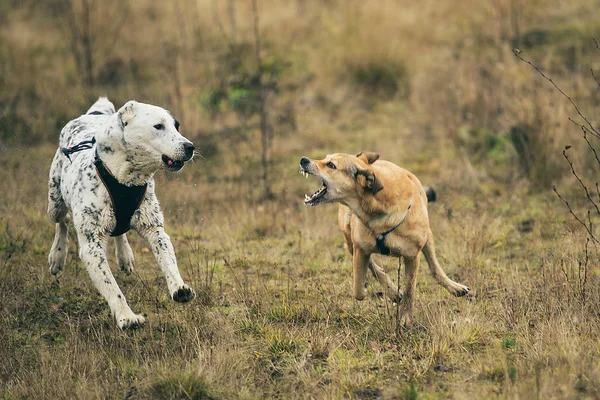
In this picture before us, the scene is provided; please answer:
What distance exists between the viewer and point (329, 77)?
12.4 meters

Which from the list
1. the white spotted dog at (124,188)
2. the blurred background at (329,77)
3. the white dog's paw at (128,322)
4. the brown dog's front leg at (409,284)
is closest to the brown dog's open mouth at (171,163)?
the white spotted dog at (124,188)

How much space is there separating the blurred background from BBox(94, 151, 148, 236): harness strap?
13.4ft

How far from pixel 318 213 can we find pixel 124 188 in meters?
3.47

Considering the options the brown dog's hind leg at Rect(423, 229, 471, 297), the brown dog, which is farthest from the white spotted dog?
the brown dog's hind leg at Rect(423, 229, 471, 297)

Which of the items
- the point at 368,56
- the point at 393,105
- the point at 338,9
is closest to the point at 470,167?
the point at 393,105

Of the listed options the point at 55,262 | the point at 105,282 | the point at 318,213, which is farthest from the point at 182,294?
the point at 318,213

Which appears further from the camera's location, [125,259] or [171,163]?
[125,259]

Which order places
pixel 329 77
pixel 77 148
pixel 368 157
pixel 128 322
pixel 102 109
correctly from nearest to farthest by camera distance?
pixel 128 322 → pixel 368 157 → pixel 77 148 → pixel 102 109 → pixel 329 77

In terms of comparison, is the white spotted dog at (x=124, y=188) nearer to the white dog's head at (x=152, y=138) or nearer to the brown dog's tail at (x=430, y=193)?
the white dog's head at (x=152, y=138)

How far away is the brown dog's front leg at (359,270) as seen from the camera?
5355 mm

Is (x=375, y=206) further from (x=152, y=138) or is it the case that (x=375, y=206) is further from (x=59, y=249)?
(x=59, y=249)

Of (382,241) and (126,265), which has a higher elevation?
(382,241)

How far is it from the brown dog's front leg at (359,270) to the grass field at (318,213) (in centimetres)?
15

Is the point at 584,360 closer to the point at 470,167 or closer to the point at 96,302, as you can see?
the point at 96,302
